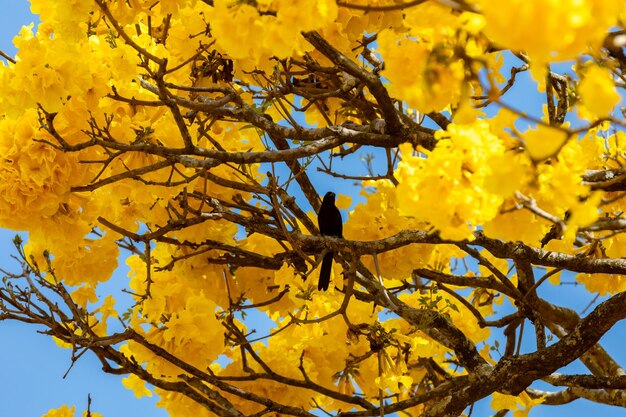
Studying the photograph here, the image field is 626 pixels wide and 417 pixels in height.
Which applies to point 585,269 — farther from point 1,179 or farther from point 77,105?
point 1,179

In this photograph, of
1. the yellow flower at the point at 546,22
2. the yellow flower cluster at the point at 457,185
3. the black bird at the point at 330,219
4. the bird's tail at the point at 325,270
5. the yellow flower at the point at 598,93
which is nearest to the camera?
the yellow flower at the point at 546,22

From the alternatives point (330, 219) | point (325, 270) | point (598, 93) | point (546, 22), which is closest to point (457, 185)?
point (598, 93)

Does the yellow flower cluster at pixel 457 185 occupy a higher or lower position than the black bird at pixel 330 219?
lower

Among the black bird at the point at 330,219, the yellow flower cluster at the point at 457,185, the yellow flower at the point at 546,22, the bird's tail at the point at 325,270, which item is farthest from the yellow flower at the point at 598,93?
the black bird at the point at 330,219

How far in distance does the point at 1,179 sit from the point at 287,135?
3.97 feet

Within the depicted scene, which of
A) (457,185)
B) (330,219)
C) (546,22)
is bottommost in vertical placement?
(546,22)

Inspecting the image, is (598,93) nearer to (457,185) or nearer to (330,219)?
(457,185)

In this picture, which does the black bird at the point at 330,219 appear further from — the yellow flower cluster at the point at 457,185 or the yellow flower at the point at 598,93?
the yellow flower at the point at 598,93

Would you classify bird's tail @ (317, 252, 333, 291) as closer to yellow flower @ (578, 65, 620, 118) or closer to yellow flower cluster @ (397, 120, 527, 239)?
yellow flower cluster @ (397, 120, 527, 239)

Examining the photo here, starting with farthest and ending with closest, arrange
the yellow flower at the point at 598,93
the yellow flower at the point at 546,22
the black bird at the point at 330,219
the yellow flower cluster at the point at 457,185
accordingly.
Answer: the black bird at the point at 330,219 < the yellow flower cluster at the point at 457,185 < the yellow flower at the point at 598,93 < the yellow flower at the point at 546,22

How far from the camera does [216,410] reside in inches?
159

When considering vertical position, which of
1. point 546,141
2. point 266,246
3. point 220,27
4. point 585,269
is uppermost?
point 266,246

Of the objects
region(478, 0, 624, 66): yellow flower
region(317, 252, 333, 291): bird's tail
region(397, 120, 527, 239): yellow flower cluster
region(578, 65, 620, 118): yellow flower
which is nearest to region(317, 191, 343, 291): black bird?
region(317, 252, 333, 291): bird's tail

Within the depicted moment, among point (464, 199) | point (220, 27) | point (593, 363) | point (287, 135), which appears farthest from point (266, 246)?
point (464, 199)
